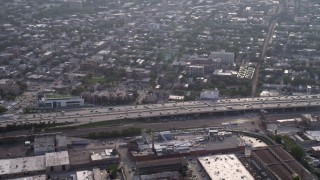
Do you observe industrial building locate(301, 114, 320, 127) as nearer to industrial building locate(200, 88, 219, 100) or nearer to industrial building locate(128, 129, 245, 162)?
industrial building locate(128, 129, 245, 162)

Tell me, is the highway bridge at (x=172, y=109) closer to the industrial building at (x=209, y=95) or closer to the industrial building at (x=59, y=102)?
the industrial building at (x=209, y=95)

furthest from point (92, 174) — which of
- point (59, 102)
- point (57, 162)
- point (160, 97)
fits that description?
point (160, 97)

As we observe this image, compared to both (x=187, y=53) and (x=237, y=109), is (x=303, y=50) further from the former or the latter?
(x=237, y=109)

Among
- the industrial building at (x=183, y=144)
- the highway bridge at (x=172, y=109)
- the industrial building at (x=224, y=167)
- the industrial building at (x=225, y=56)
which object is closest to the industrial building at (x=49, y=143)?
the highway bridge at (x=172, y=109)

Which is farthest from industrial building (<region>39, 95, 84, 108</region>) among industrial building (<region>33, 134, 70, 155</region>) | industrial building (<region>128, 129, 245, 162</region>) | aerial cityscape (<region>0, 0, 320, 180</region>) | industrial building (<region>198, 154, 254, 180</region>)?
industrial building (<region>198, 154, 254, 180</region>)

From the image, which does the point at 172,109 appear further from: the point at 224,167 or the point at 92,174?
the point at 92,174

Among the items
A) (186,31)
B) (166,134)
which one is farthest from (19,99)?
(186,31)
